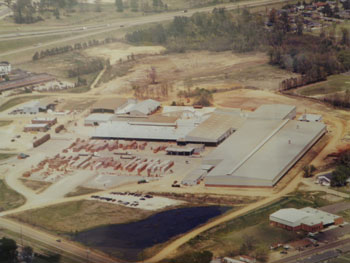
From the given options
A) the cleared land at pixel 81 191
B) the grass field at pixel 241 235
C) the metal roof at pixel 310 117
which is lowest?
the cleared land at pixel 81 191

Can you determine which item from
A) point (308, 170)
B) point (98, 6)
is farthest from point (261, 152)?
point (98, 6)

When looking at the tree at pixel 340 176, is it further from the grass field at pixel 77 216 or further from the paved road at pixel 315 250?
the grass field at pixel 77 216

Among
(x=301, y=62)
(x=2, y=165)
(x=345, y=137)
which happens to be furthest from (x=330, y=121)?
(x=2, y=165)

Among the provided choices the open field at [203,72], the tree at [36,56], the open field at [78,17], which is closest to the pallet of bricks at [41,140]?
the open field at [203,72]

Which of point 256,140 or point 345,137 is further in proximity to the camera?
point 345,137

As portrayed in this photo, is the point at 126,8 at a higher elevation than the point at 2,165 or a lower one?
higher

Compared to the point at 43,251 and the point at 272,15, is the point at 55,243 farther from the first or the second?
the point at 272,15

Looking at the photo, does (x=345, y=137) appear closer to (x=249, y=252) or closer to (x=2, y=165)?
(x=249, y=252)
